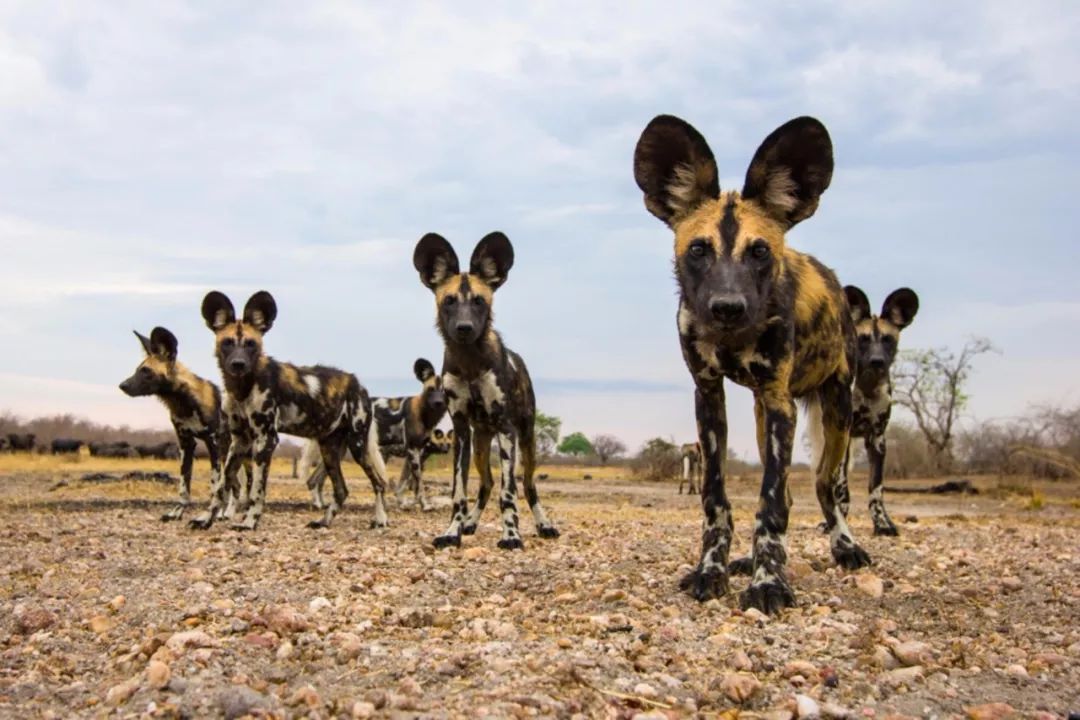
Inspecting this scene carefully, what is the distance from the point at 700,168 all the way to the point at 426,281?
439 cm

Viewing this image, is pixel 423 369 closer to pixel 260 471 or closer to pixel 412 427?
pixel 412 427

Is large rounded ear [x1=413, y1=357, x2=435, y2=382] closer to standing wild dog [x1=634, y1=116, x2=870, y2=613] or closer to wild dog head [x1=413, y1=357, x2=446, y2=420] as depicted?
wild dog head [x1=413, y1=357, x2=446, y2=420]

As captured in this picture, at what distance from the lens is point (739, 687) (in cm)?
381

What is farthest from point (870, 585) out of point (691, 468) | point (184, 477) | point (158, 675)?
point (691, 468)

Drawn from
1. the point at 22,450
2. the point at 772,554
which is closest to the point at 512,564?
the point at 772,554

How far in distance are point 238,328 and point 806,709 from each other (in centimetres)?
969

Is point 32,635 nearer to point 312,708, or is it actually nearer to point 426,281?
point 312,708

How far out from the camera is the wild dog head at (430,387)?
60.0 feet

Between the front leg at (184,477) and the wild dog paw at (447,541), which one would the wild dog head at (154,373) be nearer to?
the front leg at (184,477)

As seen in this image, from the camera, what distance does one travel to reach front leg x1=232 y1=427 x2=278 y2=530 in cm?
1115

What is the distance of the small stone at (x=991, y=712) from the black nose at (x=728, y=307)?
2.11m

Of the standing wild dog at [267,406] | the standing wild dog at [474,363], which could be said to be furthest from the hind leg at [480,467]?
the standing wild dog at [267,406]

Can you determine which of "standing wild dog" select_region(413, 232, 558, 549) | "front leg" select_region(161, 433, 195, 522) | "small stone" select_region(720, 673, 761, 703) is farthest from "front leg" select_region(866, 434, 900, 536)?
"front leg" select_region(161, 433, 195, 522)

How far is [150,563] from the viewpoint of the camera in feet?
24.9
